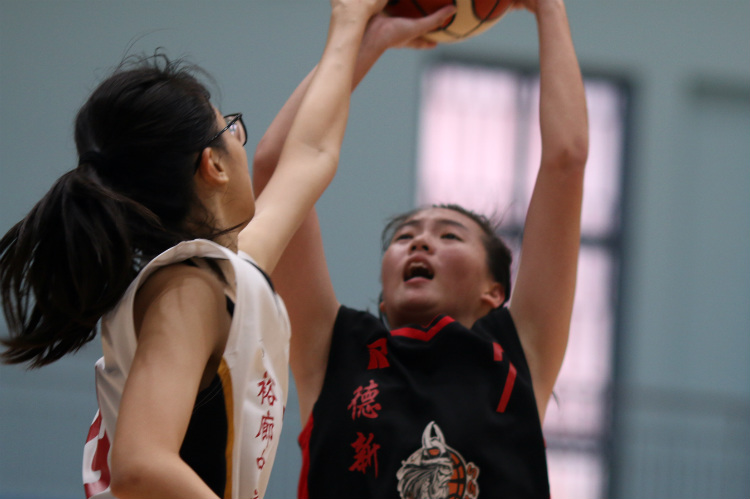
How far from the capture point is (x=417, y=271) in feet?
6.53

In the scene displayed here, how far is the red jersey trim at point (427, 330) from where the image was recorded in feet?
5.72

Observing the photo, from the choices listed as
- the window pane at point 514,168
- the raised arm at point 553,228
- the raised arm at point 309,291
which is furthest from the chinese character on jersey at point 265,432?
the window pane at point 514,168

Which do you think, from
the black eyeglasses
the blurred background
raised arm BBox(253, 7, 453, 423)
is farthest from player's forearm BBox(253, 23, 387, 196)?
the blurred background

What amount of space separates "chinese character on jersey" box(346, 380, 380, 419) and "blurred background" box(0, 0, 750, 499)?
15.0ft

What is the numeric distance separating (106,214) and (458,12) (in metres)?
1.15

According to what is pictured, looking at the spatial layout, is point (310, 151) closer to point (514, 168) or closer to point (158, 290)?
point (158, 290)

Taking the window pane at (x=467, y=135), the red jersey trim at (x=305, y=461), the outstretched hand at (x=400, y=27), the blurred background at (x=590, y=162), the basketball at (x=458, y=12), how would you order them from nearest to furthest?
the red jersey trim at (x=305, y=461) → the outstretched hand at (x=400, y=27) → the basketball at (x=458, y=12) → the blurred background at (x=590, y=162) → the window pane at (x=467, y=135)

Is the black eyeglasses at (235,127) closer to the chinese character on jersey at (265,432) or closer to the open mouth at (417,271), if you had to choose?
the chinese character on jersey at (265,432)

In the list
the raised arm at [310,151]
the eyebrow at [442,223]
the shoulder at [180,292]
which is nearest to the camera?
the shoulder at [180,292]

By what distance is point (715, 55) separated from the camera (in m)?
7.23

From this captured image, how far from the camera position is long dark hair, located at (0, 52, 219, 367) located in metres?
1.06

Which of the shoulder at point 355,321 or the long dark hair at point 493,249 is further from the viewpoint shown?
the long dark hair at point 493,249

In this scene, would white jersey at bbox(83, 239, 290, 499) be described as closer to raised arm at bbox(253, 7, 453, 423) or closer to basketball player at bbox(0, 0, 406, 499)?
basketball player at bbox(0, 0, 406, 499)

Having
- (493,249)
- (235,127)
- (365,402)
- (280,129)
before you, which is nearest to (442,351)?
(365,402)
